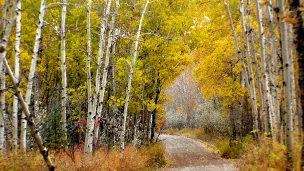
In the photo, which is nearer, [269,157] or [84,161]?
[269,157]

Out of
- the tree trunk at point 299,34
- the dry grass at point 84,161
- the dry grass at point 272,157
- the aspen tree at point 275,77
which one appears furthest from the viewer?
the dry grass at point 84,161

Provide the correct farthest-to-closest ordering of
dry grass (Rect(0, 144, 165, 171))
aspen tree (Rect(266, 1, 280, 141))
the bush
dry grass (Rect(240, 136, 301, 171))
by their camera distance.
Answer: dry grass (Rect(0, 144, 165, 171))
aspen tree (Rect(266, 1, 280, 141))
the bush
dry grass (Rect(240, 136, 301, 171))

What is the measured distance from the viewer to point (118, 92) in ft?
50.8

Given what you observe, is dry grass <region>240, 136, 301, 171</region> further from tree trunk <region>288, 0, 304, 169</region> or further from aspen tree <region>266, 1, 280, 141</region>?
tree trunk <region>288, 0, 304, 169</region>

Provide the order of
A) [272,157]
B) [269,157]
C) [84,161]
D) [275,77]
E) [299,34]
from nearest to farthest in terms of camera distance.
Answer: [299,34], [272,157], [269,157], [275,77], [84,161]

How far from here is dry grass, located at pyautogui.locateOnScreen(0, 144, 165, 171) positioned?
5.43 metres

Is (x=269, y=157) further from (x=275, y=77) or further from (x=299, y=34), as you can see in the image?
(x=299, y=34)

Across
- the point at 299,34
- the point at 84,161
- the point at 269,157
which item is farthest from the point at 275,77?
the point at 84,161

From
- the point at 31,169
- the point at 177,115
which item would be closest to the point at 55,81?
the point at 31,169

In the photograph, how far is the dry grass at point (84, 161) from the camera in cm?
543

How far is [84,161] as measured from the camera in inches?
299

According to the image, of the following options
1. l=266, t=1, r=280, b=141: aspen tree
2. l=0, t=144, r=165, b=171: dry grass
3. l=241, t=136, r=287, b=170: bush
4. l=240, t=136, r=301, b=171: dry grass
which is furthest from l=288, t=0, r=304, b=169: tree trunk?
l=0, t=144, r=165, b=171: dry grass

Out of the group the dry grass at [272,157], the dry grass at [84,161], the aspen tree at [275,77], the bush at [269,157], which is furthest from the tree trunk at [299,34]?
the dry grass at [84,161]

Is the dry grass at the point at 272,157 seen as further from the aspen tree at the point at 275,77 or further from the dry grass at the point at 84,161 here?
the dry grass at the point at 84,161
